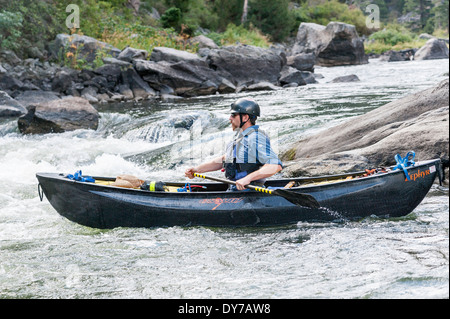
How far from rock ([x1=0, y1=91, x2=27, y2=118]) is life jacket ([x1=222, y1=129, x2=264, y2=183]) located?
32.9 ft

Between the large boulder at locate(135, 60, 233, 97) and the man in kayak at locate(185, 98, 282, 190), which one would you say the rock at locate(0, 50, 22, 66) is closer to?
the large boulder at locate(135, 60, 233, 97)

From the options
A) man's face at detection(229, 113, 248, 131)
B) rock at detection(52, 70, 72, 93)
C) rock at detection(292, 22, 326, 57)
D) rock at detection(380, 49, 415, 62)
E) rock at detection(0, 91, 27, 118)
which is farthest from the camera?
rock at detection(292, 22, 326, 57)

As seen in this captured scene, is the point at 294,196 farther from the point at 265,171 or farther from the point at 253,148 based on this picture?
the point at 253,148

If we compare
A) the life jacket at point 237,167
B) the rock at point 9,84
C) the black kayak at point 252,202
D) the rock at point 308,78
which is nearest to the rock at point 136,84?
the rock at point 9,84

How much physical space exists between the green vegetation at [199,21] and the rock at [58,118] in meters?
4.40

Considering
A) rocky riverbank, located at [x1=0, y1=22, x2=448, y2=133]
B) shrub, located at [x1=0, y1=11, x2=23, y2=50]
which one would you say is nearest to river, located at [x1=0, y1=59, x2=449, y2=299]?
rocky riverbank, located at [x1=0, y1=22, x2=448, y2=133]

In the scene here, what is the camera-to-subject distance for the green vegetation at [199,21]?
19.5m

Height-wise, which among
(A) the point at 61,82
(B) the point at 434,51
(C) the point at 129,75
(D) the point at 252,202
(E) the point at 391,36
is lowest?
(D) the point at 252,202

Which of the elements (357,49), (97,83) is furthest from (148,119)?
(357,49)

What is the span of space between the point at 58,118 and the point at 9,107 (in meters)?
2.70

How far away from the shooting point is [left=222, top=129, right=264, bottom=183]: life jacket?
17.6ft

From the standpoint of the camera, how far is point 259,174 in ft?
17.0

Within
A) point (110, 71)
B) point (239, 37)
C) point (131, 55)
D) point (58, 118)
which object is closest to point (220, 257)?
point (58, 118)
